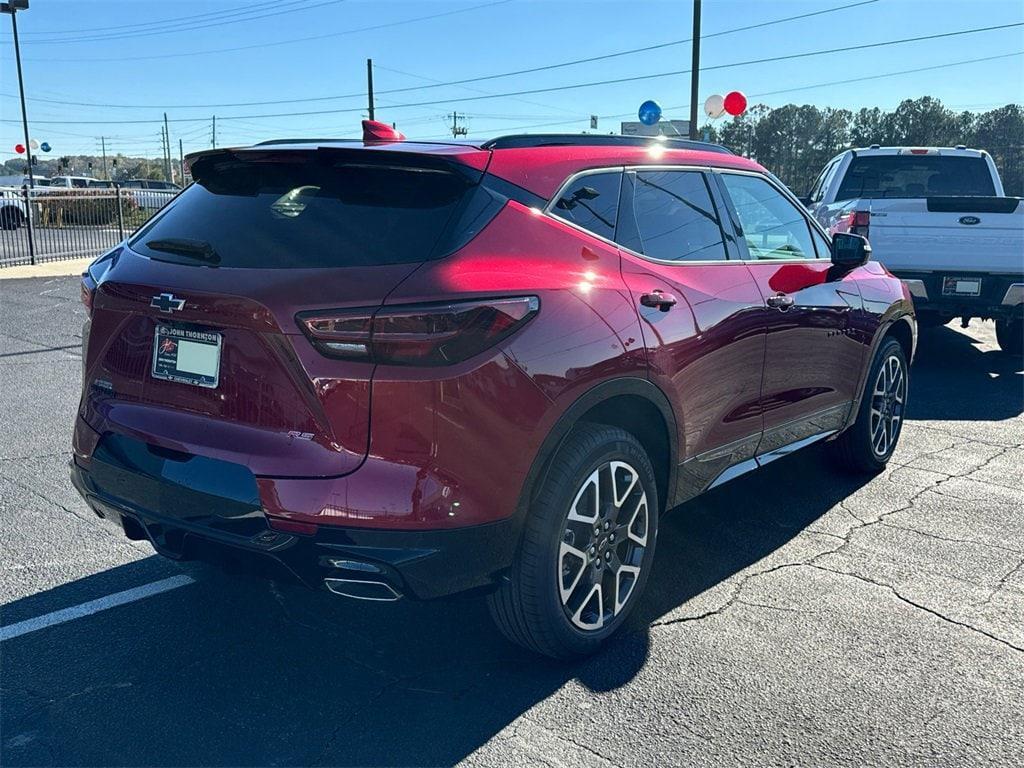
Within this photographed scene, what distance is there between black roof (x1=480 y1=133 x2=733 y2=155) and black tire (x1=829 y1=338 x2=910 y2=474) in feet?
6.10

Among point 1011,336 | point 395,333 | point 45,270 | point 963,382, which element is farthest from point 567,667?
point 45,270

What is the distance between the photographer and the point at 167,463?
294 cm

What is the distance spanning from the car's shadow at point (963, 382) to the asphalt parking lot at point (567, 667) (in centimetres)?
257

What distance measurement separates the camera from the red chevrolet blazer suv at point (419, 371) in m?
2.68

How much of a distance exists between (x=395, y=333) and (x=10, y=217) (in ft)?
62.7

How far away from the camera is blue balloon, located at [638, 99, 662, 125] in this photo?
18.0m

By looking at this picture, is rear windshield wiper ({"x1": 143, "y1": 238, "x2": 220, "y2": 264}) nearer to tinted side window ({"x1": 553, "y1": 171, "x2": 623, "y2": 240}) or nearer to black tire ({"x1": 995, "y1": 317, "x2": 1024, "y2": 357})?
tinted side window ({"x1": 553, "y1": 171, "x2": 623, "y2": 240})

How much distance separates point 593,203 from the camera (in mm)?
3412

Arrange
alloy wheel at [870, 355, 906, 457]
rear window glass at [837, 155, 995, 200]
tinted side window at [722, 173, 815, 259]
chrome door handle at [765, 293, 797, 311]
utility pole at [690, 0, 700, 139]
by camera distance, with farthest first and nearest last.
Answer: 1. utility pole at [690, 0, 700, 139]
2. rear window glass at [837, 155, 995, 200]
3. alloy wheel at [870, 355, 906, 457]
4. tinted side window at [722, 173, 815, 259]
5. chrome door handle at [765, 293, 797, 311]

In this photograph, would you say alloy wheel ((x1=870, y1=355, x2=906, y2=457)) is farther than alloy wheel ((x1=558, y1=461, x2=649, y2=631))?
Yes

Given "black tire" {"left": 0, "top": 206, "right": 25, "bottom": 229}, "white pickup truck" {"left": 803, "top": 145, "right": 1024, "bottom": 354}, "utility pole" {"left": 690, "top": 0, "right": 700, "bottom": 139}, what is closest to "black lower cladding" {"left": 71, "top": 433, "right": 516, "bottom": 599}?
"white pickup truck" {"left": 803, "top": 145, "right": 1024, "bottom": 354}

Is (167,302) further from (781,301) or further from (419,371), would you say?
(781,301)

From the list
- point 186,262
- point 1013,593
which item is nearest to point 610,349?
point 186,262

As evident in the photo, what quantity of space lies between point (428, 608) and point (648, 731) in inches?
44.1
